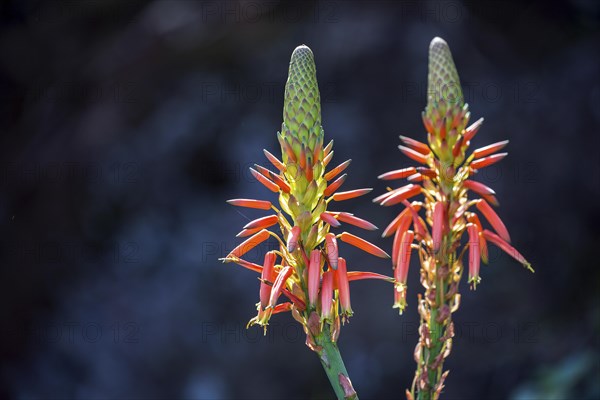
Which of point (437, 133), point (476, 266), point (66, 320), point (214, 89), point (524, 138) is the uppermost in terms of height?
Answer: point (437, 133)

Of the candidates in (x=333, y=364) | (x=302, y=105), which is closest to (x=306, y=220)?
(x=302, y=105)

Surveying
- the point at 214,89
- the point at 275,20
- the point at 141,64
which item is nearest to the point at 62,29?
the point at 141,64

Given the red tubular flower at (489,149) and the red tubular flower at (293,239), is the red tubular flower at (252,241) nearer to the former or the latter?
the red tubular flower at (293,239)

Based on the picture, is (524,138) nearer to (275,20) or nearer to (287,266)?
(275,20)

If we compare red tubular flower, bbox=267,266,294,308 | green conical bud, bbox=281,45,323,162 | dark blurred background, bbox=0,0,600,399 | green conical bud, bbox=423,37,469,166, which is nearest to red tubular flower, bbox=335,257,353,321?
red tubular flower, bbox=267,266,294,308

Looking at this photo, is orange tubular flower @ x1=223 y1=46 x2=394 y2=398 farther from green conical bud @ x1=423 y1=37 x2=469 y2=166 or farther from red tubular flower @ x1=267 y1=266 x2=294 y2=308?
green conical bud @ x1=423 y1=37 x2=469 y2=166

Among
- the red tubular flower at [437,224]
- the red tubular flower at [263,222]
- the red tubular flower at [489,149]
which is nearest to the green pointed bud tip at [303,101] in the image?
the red tubular flower at [263,222]

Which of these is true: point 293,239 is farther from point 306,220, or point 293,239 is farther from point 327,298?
point 327,298
